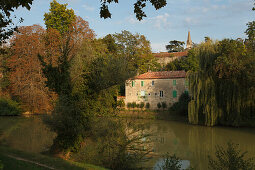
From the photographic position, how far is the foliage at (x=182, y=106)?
27.7 metres

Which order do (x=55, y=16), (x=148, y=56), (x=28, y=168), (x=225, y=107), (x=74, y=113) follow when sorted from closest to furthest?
1. (x=28, y=168)
2. (x=74, y=113)
3. (x=225, y=107)
4. (x=55, y=16)
5. (x=148, y=56)

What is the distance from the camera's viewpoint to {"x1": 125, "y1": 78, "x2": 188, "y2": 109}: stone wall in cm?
3139

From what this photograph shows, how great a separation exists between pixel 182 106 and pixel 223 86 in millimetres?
6157

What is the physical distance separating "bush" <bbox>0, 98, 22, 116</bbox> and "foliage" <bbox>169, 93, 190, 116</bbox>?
19.0 meters

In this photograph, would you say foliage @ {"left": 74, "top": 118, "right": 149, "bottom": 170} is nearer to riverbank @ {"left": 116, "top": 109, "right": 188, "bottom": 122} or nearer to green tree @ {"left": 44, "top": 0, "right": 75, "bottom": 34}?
riverbank @ {"left": 116, "top": 109, "right": 188, "bottom": 122}

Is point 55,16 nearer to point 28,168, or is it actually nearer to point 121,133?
point 121,133

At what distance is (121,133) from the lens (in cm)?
978

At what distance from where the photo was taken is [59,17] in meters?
31.9

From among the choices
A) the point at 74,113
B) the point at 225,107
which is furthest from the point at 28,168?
the point at 225,107

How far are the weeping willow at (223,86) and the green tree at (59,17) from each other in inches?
689

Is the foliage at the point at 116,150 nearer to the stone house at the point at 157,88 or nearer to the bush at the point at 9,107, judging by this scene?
the stone house at the point at 157,88

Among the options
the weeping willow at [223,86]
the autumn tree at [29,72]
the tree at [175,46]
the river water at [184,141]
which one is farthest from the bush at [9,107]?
the tree at [175,46]

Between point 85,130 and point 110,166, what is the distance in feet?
9.14

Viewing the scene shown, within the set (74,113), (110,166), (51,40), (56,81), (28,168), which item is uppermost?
(51,40)
